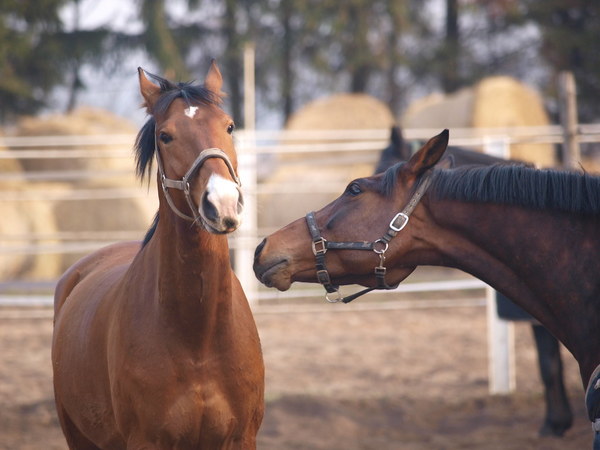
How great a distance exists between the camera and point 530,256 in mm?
2695

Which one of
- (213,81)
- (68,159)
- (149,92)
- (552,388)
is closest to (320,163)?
(68,159)

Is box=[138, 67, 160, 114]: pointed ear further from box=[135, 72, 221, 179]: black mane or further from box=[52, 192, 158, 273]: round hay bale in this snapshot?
box=[52, 192, 158, 273]: round hay bale

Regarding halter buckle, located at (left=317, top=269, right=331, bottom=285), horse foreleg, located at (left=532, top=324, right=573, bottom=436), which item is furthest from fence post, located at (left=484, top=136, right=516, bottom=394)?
halter buckle, located at (left=317, top=269, right=331, bottom=285)

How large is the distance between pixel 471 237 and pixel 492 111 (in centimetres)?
1132

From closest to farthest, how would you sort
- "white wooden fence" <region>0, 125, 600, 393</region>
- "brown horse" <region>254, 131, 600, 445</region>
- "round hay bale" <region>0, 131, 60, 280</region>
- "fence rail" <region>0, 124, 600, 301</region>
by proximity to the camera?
"brown horse" <region>254, 131, 600, 445</region> → "white wooden fence" <region>0, 125, 600, 393</region> → "fence rail" <region>0, 124, 600, 301</region> → "round hay bale" <region>0, 131, 60, 280</region>

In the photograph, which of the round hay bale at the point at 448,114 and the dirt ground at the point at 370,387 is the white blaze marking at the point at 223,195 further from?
the round hay bale at the point at 448,114

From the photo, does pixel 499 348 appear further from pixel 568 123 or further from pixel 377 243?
pixel 377 243

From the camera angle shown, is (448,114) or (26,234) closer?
(26,234)

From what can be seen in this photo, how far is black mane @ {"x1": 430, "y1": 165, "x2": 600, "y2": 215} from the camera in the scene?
2.63 m

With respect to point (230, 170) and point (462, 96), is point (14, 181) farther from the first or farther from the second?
point (230, 170)

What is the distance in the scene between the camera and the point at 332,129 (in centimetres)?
1438

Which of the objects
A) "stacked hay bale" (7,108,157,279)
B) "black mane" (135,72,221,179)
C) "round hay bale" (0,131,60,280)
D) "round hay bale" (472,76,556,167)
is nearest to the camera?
"black mane" (135,72,221,179)

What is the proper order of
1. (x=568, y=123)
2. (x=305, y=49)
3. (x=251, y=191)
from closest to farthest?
(x=568, y=123)
(x=251, y=191)
(x=305, y=49)

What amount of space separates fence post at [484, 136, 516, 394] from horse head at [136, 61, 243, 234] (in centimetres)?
372
